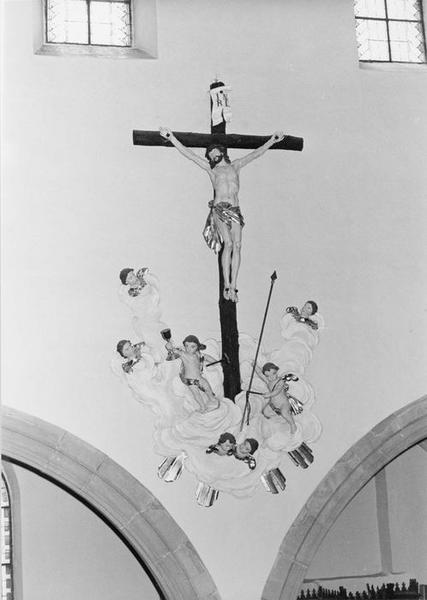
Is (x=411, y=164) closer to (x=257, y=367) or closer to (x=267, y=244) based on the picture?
(x=267, y=244)

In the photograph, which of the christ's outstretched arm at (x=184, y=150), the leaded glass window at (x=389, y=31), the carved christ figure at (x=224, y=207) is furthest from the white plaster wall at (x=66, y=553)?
the leaded glass window at (x=389, y=31)

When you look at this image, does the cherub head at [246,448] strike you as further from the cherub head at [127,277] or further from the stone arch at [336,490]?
the cherub head at [127,277]

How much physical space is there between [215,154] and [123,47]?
4.49ft

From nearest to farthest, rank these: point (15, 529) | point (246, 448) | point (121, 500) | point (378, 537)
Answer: point (121, 500)
point (246, 448)
point (15, 529)
point (378, 537)

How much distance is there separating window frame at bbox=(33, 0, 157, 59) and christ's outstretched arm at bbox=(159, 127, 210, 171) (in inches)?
30.3

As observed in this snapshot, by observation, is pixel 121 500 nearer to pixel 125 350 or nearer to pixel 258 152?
pixel 125 350

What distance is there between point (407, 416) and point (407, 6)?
4151 mm

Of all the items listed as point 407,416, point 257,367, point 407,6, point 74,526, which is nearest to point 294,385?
point 257,367

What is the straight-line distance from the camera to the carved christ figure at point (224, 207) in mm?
10406

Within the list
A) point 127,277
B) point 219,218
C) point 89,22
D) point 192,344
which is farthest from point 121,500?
point 89,22

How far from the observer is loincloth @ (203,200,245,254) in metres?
10.4

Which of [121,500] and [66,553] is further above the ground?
[66,553]

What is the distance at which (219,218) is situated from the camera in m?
10.4

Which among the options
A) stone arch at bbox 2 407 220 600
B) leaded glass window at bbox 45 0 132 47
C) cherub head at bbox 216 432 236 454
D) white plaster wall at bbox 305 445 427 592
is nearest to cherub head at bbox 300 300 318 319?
cherub head at bbox 216 432 236 454
